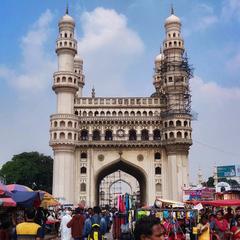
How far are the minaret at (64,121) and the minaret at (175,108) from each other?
10756mm

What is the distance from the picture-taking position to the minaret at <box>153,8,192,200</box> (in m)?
48.4

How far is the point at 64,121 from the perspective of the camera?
4919 centimetres

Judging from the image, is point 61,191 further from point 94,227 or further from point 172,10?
point 94,227

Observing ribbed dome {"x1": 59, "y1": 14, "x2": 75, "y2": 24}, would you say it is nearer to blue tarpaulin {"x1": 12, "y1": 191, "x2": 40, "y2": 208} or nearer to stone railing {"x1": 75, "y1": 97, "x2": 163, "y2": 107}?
stone railing {"x1": 75, "y1": 97, "x2": 163, "y2": 107}

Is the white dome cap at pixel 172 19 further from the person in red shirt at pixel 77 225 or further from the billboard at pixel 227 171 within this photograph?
the person in red shirt at pixel 77 225

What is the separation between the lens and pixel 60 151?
4844 cm

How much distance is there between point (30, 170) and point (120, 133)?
22455mm

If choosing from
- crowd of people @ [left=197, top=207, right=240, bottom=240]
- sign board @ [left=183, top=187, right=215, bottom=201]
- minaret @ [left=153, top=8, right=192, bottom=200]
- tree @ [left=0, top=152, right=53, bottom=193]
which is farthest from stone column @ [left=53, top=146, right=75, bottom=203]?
crowd of people @ [left=197, top=207, right=240, bottom=240]

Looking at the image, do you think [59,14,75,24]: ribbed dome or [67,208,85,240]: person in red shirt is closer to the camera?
[67,208,85,240]: person in red shirt

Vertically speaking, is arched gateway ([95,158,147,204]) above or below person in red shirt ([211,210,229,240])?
above

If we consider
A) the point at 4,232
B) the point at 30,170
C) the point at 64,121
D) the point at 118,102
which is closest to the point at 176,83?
the point at 118,102

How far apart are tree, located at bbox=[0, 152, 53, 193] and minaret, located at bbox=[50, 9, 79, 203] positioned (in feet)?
61.2

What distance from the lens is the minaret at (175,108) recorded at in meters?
48.4

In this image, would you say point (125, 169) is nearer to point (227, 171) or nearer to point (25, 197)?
point (227, 171)
